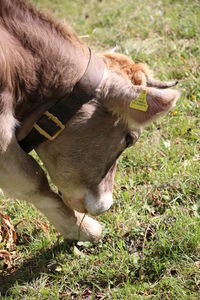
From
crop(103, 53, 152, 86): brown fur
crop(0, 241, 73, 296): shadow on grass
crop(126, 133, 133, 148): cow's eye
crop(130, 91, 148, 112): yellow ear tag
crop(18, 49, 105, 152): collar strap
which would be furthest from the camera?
crop(0, 241, 73, 296): shadow on grass

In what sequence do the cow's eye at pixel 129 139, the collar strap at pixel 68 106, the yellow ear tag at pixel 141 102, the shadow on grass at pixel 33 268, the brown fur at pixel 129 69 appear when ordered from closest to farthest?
1. the yellow ear tag at pixel 141 102
2. the collar strap at pixel 68 106
3. the brown fur at pixel 129 69
4. the cow's eye at pixel 129 139
5. the shadow on grass at pixel 33 268

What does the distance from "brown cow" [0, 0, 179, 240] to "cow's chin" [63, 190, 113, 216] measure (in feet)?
0.05

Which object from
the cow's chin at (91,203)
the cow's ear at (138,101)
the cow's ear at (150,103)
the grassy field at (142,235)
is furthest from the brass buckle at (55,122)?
the grassy field at (142,235)

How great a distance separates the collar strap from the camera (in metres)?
3.72

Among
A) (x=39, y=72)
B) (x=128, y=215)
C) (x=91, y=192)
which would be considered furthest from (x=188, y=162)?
(x=39, y=72)

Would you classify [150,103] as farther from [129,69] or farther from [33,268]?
[33,268]

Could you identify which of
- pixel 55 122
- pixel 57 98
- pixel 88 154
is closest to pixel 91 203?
pixel 88 154

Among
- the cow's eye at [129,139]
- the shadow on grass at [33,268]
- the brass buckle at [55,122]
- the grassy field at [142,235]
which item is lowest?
the grassy field at [142,235]

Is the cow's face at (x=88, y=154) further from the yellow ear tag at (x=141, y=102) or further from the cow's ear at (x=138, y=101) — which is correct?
the yellow ear tag at (x=141, y=102)

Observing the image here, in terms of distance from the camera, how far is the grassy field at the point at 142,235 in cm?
399

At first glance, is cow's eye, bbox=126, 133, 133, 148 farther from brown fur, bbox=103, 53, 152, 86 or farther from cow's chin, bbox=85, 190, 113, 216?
cow's chin, bbox=85, 190, 113, 216

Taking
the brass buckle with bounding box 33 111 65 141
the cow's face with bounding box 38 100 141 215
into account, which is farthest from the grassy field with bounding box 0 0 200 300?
the brass buckle with bounding box 33 111 65 141

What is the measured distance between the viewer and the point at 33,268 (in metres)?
4.28

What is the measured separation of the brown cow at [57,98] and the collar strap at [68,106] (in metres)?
0.03
